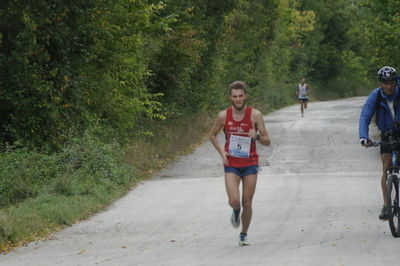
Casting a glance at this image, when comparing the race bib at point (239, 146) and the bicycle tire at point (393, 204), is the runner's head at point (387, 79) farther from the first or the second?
the race bib at point (239, 146)

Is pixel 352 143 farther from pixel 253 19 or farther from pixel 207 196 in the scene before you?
pixel 253 19

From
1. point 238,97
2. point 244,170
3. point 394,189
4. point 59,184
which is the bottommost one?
point 59,184

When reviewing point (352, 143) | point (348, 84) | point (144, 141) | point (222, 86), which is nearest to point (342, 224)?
point (144, 141)

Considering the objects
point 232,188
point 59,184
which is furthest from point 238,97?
point 59,184

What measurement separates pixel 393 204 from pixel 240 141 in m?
2.14

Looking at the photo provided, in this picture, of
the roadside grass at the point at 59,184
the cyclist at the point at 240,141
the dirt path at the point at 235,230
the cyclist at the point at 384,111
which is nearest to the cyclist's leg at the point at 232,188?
the cyclist at the point at 240,141

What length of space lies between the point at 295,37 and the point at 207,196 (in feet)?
177

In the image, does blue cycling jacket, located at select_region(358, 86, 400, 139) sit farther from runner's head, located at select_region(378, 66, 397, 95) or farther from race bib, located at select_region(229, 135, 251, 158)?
race bib, located at select_region(229, 135, 251, 158)

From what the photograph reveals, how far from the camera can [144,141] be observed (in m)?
23.4

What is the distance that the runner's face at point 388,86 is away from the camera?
10.1 meters

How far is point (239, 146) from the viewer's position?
380 inches

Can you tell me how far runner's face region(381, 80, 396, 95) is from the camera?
10.1m

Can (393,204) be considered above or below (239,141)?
below

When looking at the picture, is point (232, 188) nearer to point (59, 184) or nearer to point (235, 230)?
point (235, 230)
